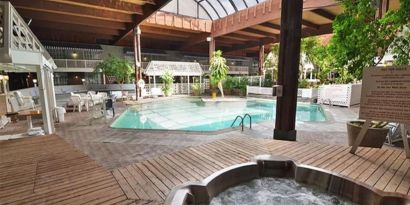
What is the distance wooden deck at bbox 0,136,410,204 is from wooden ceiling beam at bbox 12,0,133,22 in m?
7.63

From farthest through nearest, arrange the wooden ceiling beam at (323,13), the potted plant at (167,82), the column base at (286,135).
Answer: the potted plant at (167,82), the wooden ceiling beam at (323,13), the column base at (286,135)

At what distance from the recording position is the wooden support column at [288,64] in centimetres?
399

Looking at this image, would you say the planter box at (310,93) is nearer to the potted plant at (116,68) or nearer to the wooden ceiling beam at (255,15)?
the wooden ceiling beam at (255,15)

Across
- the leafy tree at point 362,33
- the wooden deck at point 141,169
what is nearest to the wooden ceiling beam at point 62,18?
the wooden deck at point 141,169

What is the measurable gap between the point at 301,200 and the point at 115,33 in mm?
15500

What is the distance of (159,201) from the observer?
208cm

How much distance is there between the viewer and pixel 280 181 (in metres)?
3.03

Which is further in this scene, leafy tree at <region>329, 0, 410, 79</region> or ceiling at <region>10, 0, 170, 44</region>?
ceiling at <region>10, 0, 170, 44</region>

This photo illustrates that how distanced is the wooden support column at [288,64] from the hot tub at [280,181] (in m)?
1.27

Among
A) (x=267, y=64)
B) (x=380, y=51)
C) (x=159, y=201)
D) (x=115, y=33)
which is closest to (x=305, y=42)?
(x=267, y=64)

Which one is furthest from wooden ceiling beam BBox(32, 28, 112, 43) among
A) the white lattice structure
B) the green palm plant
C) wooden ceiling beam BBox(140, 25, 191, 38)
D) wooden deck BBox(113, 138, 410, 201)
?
wooden deck BBox(113, 138, 410, 201)

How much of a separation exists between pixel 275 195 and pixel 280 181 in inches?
12.2

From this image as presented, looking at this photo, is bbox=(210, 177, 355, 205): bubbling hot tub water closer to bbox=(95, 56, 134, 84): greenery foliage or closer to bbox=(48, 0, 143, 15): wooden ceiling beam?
bbox=(48, 0, 143, 15): wooden ceiling beam

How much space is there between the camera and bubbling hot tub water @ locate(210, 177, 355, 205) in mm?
2627
